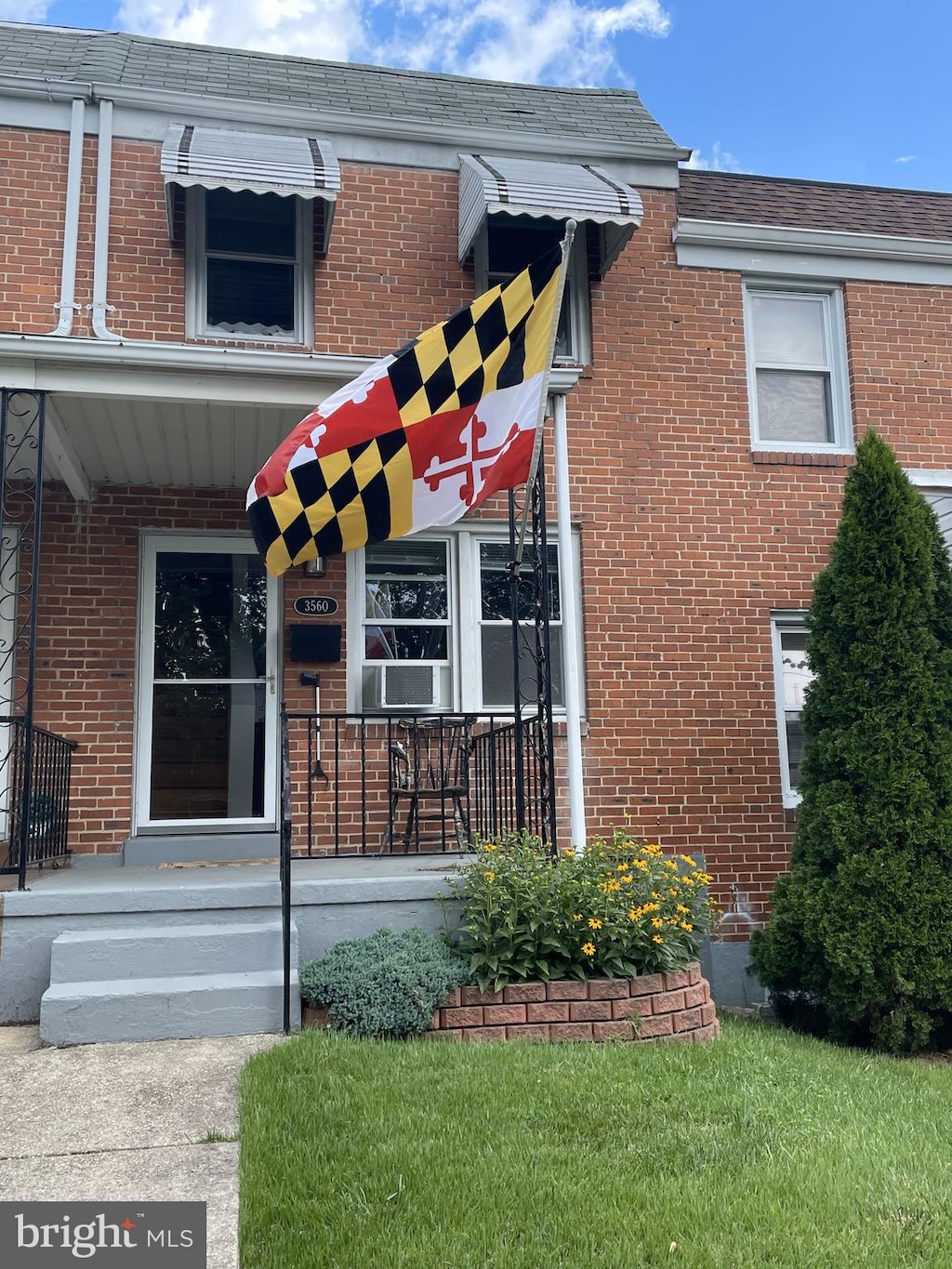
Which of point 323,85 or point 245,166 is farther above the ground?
point 323,85

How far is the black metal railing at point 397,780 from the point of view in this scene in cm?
685

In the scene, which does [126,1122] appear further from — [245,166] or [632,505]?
[245,166]

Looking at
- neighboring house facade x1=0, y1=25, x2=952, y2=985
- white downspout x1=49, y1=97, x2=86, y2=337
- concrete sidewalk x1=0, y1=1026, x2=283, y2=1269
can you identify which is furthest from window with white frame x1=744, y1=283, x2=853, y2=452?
concrete sidewalk x1=0, y1=1026, x2=283, y2=1269

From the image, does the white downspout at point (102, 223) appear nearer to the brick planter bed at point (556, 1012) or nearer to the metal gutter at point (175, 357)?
the metal gutter at point (175, 357)

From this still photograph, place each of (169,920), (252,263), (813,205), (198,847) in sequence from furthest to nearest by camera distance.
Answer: (813,205)
(252,263)
(198,847)
(169,920)

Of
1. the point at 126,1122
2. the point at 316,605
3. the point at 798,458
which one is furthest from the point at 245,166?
the point at 126,1122

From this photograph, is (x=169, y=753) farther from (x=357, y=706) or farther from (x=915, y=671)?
(x=915, y=671)

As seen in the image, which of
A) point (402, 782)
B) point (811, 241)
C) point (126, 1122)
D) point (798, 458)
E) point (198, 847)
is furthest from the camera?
point (811, 241)

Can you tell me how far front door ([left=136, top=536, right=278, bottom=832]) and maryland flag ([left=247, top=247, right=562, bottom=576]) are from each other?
1990 millimetres

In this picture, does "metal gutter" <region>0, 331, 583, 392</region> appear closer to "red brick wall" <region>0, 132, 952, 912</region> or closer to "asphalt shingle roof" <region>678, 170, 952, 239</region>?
"red brick wall" <region>0, 132, 952, 912</region>

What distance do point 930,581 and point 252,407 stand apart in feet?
13.3

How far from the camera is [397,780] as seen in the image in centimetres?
704
